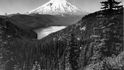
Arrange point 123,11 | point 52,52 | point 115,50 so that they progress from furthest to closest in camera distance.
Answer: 1. point 52,52
2. point 123,11
3. point 115,50

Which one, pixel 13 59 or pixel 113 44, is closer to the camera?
pixel 113 44

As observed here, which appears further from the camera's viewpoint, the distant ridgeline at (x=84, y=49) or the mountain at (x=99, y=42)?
the distant ridgeline at (x=84, y=49)

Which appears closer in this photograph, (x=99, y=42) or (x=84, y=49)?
(x=99, y=42)

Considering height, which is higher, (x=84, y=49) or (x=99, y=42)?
(x=99, y=42)

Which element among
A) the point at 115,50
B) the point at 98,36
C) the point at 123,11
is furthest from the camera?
the point at 98,36

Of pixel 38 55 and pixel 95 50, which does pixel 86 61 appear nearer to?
pixel 95 50

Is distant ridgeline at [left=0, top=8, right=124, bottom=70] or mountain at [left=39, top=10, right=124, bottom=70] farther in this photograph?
distant ridgeline at [left=0, top=8, right=124, bottom=70]

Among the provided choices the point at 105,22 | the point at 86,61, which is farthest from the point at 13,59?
the point at 105,22

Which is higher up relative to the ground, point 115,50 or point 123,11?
point 123,11

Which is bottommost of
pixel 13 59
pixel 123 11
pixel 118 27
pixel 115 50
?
pixel 13 59
